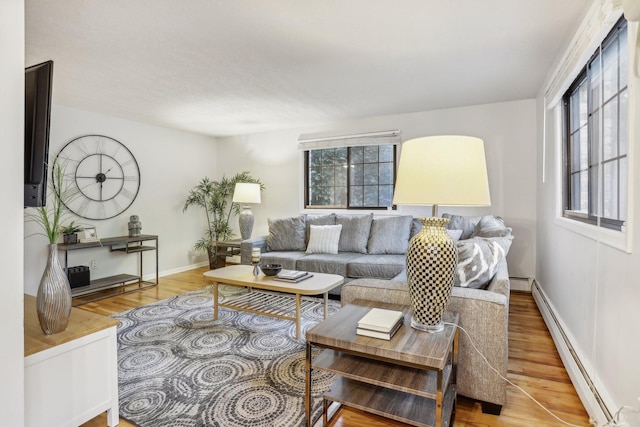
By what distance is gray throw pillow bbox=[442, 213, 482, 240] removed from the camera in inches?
144

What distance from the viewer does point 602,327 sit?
1575 mm

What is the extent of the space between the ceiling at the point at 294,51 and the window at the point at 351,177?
834 millimetres

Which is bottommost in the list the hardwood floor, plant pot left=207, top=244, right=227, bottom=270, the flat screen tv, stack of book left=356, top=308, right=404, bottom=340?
the hardwood floor

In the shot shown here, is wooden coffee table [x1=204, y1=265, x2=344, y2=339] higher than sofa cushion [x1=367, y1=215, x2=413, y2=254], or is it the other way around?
sofa cushion [x1=367, y1=215, x2=413, y2=254]

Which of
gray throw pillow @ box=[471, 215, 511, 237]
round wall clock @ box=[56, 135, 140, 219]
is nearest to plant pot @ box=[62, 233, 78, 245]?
round wall clock @ box=[56, 135, 140, 219]

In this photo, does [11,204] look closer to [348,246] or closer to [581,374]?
[581,374]

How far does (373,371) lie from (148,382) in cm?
141

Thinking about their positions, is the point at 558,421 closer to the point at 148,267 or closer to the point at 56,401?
the point at 56,401

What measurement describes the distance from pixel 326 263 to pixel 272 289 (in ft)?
3.47

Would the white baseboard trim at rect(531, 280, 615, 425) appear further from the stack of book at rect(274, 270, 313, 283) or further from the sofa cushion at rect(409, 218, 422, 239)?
the stack of book at rect(274, 270, 313, 283)

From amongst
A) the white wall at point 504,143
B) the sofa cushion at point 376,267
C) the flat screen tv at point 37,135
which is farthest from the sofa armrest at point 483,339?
the white wall at point 504,143

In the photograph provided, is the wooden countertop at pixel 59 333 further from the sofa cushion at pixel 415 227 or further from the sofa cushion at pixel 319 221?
the sofa cushion at pixel 415 227

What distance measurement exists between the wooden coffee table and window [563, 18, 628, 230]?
1.85 metres

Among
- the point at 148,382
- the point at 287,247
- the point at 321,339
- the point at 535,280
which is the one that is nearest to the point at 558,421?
the point at 321,339
